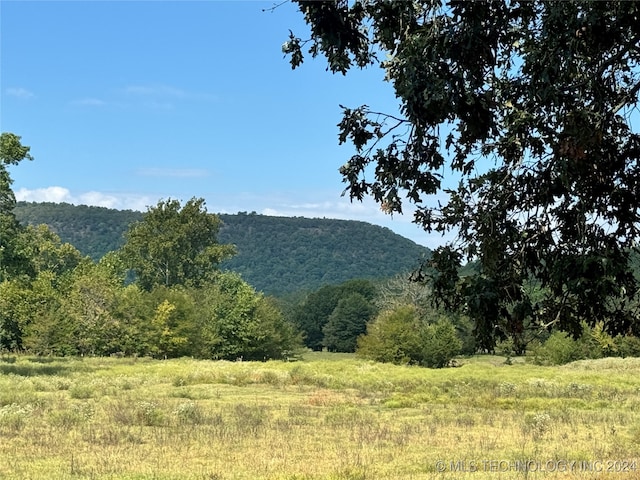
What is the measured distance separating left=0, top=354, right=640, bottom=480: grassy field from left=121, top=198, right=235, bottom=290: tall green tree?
40.8 m

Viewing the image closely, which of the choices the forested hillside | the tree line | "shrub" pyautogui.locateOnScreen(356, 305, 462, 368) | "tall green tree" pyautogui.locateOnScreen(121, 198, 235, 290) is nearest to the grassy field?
the tree line

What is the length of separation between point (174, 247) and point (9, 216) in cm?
4087

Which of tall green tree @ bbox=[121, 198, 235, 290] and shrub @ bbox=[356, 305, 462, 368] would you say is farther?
tall green tree @ bbox=[121, 198, 235, 290]

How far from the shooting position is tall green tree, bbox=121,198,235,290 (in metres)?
69.8

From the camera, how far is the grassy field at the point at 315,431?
10.9 m

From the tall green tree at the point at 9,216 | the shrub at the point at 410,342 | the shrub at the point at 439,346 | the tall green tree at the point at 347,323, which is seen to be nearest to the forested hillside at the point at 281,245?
the tall green tree at the point at 347,323

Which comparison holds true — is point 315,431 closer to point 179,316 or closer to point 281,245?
point 179,316

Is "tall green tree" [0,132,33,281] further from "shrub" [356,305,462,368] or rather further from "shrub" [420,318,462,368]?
"shrub" [420,318,462,368]

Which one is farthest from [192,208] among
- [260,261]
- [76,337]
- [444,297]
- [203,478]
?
[260,261]

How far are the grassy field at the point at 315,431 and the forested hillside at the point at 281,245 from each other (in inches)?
5258

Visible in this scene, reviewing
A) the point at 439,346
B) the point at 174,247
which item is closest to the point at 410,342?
the point at 439,346

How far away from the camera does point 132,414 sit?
17375 mm

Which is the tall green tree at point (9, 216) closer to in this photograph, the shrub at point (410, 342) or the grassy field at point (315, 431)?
the grassy field at point (315, 431)

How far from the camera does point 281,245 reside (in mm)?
188750
